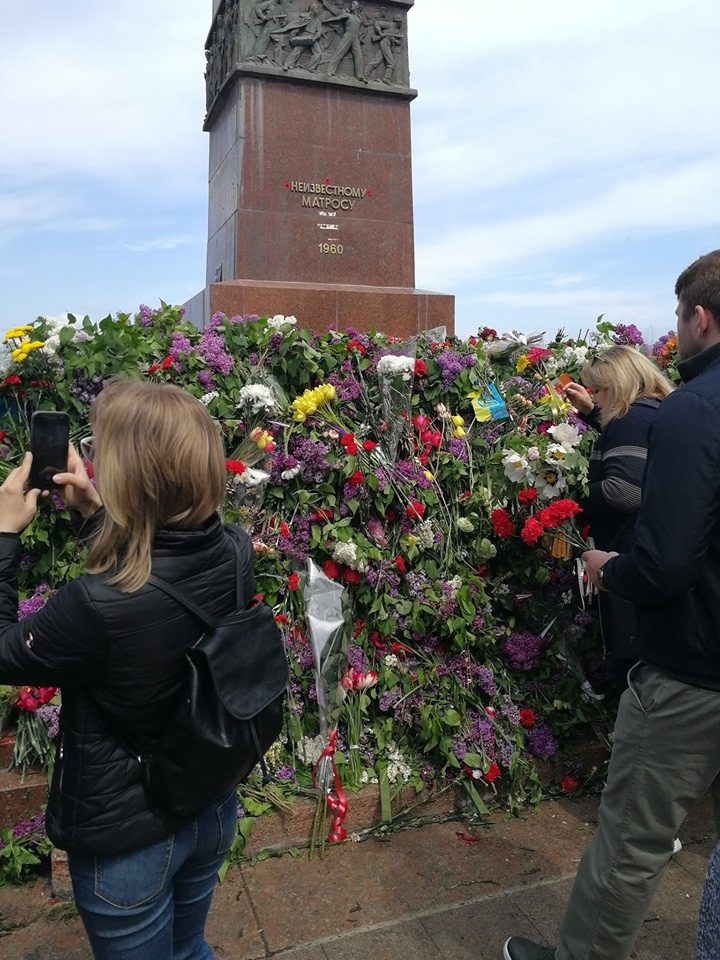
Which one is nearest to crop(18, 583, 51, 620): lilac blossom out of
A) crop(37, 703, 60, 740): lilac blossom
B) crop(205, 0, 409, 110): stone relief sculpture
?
crop(37, 703, 60, 740): lilac blossom

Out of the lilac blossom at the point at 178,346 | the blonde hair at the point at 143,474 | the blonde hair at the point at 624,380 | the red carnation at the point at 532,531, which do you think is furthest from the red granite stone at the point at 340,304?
the blonde hair at the point at 143,474

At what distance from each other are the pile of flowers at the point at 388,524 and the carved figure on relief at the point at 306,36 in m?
4.80

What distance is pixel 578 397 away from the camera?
368 cm

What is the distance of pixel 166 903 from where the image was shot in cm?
166

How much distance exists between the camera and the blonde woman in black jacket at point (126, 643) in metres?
1.50

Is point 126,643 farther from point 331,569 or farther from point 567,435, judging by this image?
point 567,435

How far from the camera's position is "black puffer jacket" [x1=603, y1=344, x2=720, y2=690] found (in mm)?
1880

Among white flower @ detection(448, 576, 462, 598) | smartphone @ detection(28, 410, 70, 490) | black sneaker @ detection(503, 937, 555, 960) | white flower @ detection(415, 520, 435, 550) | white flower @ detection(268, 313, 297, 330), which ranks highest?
white flower @ detection(268, 313, 297, 330)

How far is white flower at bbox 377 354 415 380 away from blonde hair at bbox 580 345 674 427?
85 centimetres

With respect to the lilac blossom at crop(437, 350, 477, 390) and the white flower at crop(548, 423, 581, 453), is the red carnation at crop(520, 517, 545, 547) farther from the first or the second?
the lilac blossom at crop(437, 350, 477, 390)

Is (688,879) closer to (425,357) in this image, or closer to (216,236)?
(425,357)

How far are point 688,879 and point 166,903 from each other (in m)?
2.24

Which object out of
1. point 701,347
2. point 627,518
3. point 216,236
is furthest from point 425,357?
point 216,236

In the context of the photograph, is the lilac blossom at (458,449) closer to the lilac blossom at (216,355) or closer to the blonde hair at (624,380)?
the blonde hair at (624,380)
